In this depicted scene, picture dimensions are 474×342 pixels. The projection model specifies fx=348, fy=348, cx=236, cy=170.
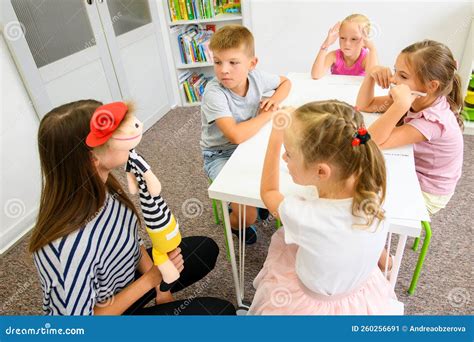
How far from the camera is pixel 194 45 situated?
326cm

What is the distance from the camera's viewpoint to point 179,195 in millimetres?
2252

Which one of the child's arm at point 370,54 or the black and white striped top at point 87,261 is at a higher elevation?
the child's arm at point 370,54

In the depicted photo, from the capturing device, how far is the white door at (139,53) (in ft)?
8.70

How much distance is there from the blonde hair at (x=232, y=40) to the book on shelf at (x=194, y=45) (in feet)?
5.92

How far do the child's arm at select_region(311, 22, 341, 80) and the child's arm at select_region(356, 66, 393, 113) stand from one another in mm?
407

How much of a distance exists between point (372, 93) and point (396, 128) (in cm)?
28

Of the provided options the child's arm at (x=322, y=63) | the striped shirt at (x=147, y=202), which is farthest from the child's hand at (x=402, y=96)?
the striped shirt at (x=147, y=202)

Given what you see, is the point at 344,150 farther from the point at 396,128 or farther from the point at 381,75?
the point at 381,75

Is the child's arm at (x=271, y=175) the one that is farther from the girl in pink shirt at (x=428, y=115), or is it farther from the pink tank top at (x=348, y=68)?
the pink tank top at (x=348, y=68)

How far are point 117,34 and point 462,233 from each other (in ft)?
8.74

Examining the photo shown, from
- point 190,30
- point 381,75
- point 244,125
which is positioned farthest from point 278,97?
point 190,30

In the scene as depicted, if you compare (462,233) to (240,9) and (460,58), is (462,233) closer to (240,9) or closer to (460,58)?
(460,58)

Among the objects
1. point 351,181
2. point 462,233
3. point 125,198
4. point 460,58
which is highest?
point 351,181
